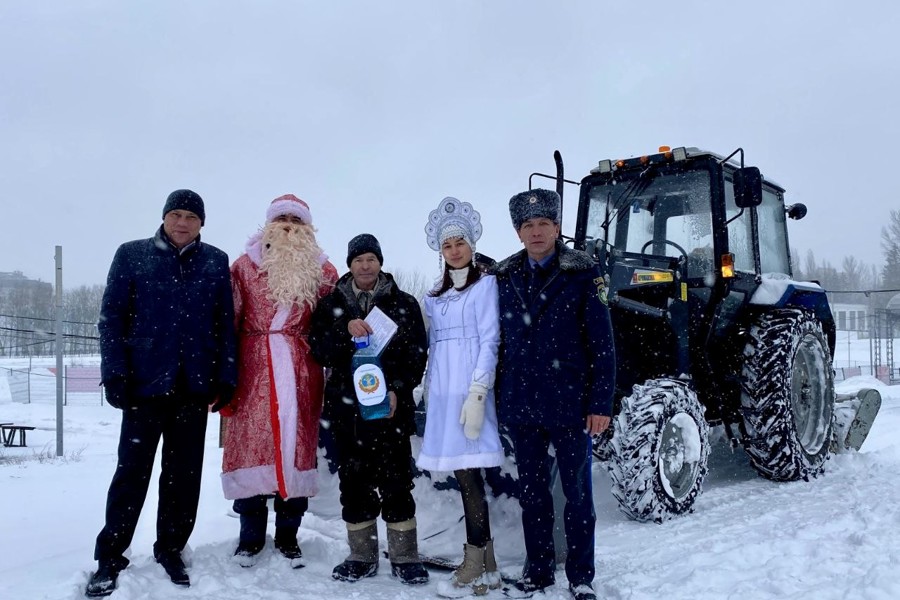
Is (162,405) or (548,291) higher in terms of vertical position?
(548,291)

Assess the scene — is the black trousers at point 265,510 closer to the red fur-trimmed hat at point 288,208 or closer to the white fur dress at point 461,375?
the white fur dress at point 461,375

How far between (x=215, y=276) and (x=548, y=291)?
1.53 m

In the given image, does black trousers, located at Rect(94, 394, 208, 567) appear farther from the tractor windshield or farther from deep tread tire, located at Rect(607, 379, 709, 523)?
the tractor windshield

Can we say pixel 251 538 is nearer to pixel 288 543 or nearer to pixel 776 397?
pixel 288 543

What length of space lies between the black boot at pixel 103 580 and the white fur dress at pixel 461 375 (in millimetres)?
1345

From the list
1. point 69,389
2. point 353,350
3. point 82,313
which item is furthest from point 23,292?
point 353,350

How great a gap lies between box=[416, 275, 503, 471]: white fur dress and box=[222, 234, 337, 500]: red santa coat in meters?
0.62

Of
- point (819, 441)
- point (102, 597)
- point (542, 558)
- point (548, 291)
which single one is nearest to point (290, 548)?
point (102, 597)

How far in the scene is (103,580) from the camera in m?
2.87

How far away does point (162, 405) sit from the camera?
3.12 meters

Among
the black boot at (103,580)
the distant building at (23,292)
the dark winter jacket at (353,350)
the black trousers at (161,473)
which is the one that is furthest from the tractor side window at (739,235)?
the distant building at (23,292)

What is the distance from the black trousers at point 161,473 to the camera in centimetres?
301

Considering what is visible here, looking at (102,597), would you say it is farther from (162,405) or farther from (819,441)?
(819,441)

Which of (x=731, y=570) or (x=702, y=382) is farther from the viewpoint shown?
(x=702, y=382)
